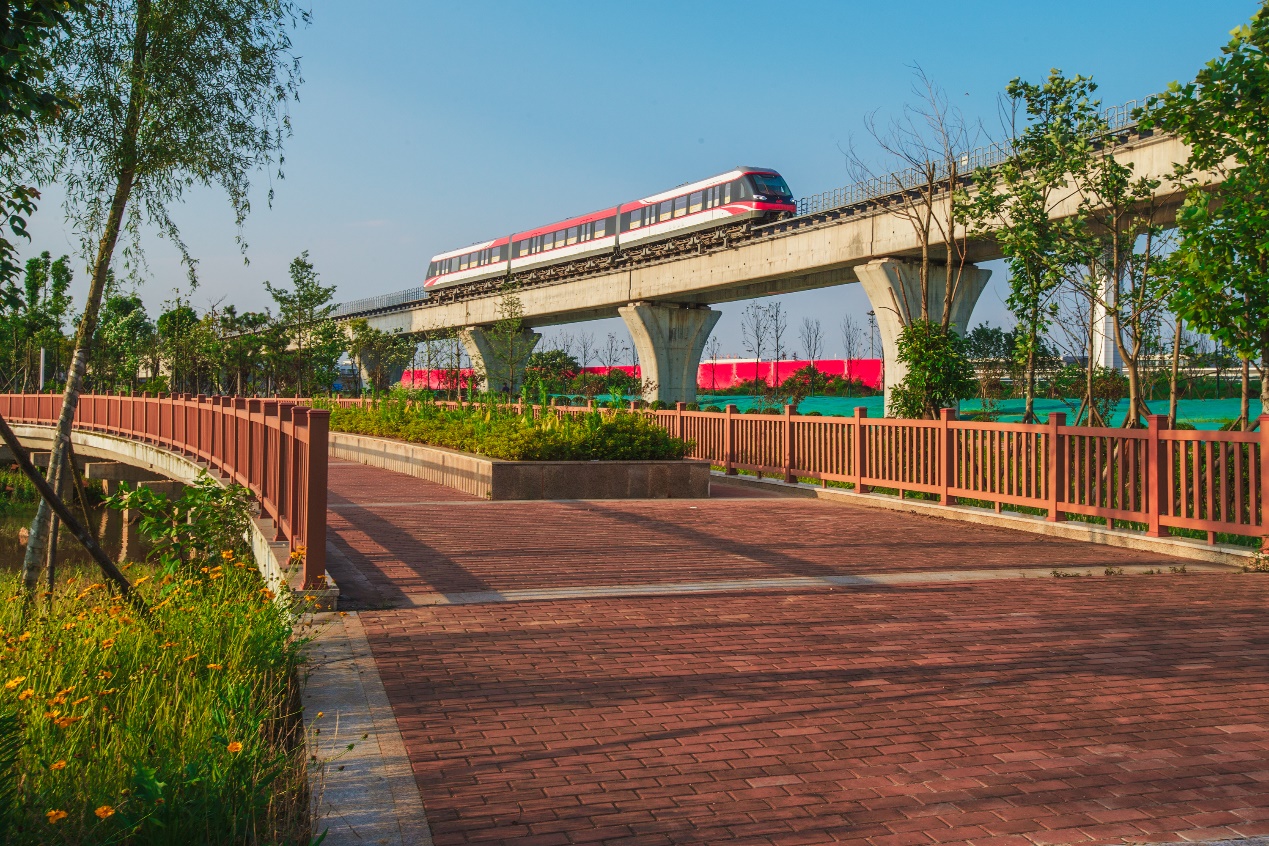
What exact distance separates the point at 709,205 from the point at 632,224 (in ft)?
20.6

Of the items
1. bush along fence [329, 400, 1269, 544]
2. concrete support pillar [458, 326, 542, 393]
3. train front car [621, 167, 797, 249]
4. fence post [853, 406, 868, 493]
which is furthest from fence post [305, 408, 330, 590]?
concrete support pillar [458, 326, 542, 393]

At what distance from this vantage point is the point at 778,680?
5430 mm

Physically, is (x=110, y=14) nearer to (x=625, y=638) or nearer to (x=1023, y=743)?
(x=625, y=638)

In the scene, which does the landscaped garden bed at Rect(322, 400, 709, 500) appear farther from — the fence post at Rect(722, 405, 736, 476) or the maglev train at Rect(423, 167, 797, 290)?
the maglev train at Rect(423, 167, 797, 290)

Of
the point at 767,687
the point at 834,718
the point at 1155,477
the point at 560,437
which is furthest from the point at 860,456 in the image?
the point at 834,718

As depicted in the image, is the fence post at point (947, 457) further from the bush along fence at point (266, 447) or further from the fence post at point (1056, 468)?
the bush along fence at point (266, 447)

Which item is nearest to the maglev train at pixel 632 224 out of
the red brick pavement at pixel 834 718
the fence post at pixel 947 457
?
the fence post at pixel 947 457

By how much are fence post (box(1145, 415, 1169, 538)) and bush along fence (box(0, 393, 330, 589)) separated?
7611 mm

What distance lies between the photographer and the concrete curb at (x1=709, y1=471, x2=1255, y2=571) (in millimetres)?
9398

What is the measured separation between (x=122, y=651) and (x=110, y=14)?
730 centimetres

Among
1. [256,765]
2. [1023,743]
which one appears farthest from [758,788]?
[256,765]

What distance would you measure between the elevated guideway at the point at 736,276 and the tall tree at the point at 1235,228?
5.70 metres

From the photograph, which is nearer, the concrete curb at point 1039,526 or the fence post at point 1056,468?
the concrete curb at point 1039,526

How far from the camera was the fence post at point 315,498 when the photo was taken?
6.77 m
